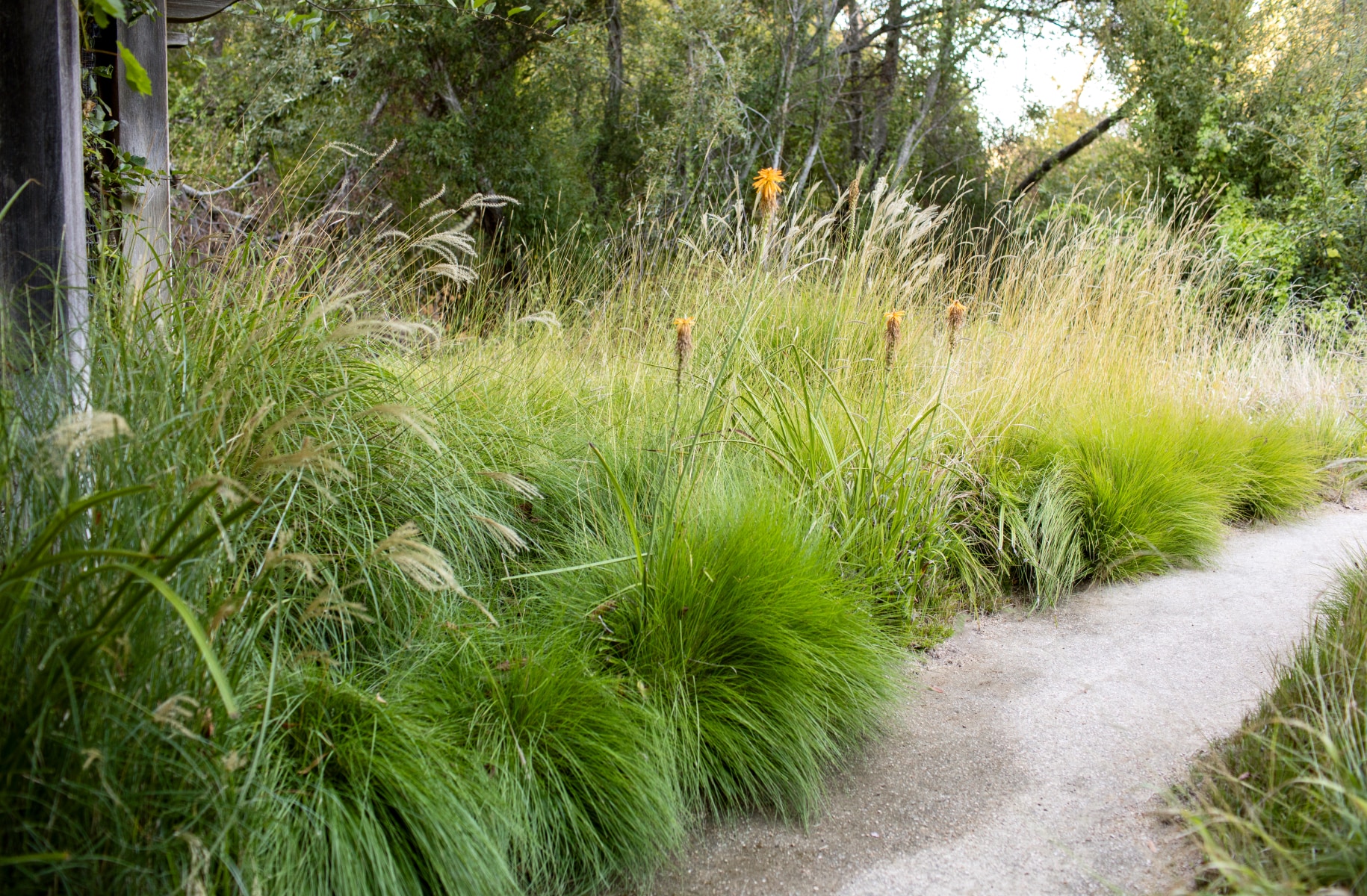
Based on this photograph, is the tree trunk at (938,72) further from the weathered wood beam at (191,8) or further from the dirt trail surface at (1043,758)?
the weathered wood beam at (191,8)

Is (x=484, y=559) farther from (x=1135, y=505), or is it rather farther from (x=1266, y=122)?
(x=1266, y=122)

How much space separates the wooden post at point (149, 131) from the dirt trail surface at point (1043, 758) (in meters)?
2.57

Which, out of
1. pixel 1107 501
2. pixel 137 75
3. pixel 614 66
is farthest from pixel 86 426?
pixel 614 66

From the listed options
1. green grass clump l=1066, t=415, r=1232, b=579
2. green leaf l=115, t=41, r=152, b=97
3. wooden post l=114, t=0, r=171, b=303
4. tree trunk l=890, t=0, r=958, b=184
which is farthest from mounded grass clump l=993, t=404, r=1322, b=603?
tree trunk l=890, t=0, r=958, b=184

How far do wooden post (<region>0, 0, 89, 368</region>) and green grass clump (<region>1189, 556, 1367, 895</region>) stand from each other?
262 cm

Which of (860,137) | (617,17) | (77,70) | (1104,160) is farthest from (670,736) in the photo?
(1104,160)

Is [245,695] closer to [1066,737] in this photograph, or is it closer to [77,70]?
[77,70]

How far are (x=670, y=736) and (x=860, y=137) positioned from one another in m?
11.9

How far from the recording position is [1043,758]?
2.43 metres

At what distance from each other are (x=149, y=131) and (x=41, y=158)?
892mm

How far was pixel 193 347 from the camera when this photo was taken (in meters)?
2.29

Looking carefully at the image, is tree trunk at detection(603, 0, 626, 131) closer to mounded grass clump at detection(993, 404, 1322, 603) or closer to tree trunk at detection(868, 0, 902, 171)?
tree trunk at detection(868, 0, 902, 171)

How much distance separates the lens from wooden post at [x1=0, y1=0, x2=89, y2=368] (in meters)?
2.19

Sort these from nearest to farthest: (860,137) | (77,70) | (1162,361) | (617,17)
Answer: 1. (77,70)
2. (1162,361)
3. (617,17)
4. (860,137)
